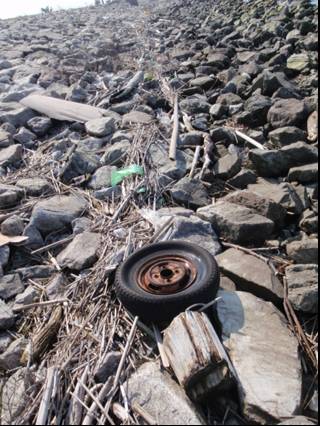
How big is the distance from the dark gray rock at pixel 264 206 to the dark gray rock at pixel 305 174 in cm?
61

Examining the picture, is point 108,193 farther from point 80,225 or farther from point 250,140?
point 250,140

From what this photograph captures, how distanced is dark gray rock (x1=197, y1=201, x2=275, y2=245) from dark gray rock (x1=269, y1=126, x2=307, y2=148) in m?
1.67

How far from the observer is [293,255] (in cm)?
412

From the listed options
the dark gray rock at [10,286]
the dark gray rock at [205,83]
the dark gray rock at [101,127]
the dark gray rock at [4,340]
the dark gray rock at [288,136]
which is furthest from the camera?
the dark gray rock at [205,83]

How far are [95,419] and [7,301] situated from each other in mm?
1723

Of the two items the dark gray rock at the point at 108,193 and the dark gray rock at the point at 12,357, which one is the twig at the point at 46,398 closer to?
the dark gray rock at the point at 12,357

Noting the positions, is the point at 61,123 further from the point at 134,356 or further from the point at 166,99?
the point at 134,356

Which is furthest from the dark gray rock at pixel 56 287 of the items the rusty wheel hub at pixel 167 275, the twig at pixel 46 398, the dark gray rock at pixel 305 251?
the dark gray rock at pixel 305 251

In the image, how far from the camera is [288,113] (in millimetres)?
6410

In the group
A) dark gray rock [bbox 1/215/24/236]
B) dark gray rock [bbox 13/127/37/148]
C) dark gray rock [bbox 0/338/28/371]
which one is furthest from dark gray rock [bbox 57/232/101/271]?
dark gray rock [bbox 13/127/37/148]

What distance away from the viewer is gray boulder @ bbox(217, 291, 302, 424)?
9.27 feet

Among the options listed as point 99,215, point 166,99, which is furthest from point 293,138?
point 166,99

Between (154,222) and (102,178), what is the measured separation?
1.48 meters

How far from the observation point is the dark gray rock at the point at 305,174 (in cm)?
507
